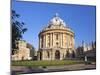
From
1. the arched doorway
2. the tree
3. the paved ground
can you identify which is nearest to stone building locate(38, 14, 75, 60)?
the arched doorway

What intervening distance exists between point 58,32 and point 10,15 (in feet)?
2.09

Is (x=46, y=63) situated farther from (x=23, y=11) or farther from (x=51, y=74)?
(x=23, y=11)

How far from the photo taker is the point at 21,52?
9.57ft

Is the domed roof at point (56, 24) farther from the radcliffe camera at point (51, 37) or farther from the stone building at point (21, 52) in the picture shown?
the stone building at point (21, 52)

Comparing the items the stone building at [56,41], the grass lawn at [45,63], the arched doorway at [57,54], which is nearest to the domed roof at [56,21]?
the stone building at [56,41]

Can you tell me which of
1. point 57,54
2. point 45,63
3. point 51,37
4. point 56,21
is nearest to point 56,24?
point 56,21

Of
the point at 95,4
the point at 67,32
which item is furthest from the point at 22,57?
the point at 95,4

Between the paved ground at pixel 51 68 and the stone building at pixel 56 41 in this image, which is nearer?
the paved ground at pixel 51 68

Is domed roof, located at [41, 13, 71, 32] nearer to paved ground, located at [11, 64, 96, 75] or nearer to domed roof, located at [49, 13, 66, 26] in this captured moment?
domed roof, located at [49, 13, 66, 26]

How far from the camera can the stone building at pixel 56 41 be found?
305 centimetres

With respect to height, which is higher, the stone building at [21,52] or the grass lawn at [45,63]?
the stone building at [21,52]

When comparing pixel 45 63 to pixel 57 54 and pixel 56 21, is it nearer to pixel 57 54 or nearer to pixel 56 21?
pixel 57 54

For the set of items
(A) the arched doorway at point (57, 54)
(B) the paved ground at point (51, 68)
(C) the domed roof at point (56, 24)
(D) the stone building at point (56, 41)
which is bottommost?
(B) the paved ground at point (51, 68)

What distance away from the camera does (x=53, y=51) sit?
309cm
